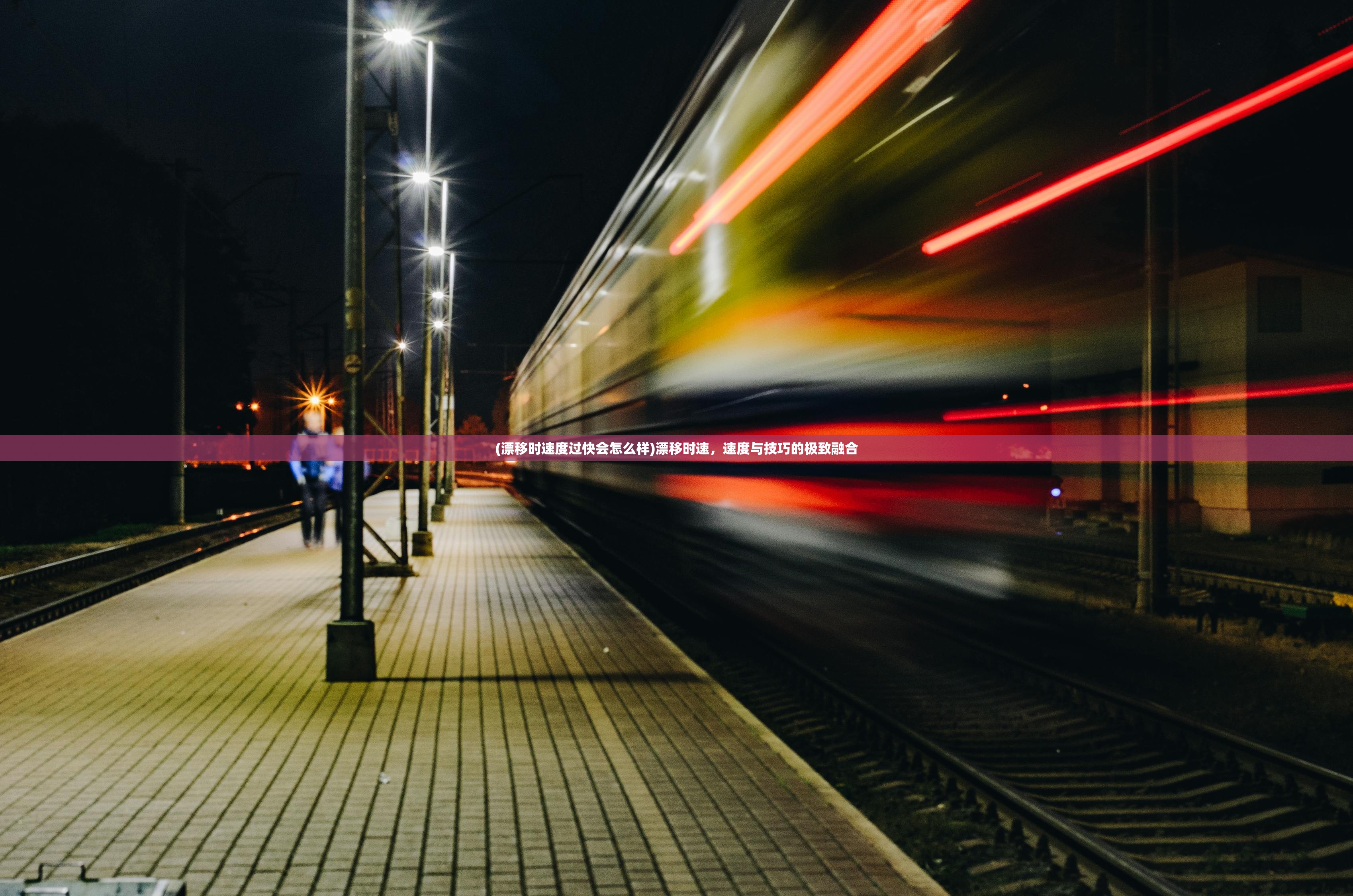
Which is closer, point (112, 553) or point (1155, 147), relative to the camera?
point (1155, 147)

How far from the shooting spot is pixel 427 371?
1827cm

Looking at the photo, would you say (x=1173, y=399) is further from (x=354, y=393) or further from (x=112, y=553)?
(x=112, y=553)

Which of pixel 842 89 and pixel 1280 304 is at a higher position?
pixel 842 89

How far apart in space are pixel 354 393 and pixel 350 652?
180cm

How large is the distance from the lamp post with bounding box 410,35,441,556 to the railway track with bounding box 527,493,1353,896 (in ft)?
25.1

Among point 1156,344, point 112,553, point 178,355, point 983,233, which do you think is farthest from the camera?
point 178,355

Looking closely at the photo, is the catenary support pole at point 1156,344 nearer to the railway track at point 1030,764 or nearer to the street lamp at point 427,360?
the railway track at point 1030,764

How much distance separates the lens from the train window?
5.70 metres

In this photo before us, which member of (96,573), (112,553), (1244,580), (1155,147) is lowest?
(96,573)

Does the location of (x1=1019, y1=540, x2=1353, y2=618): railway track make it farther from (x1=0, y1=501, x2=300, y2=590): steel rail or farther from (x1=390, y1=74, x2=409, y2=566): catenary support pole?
(x1=0, y1=501, x2=300, y2=590): steel rail

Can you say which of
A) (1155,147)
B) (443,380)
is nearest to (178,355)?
(443,380)

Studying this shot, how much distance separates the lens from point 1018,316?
5.15m

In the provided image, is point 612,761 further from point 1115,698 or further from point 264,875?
point 1115,698

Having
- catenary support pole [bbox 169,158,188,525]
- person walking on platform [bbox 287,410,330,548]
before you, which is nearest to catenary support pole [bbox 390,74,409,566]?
person walking on platform [bbox 287,410,330,548]
